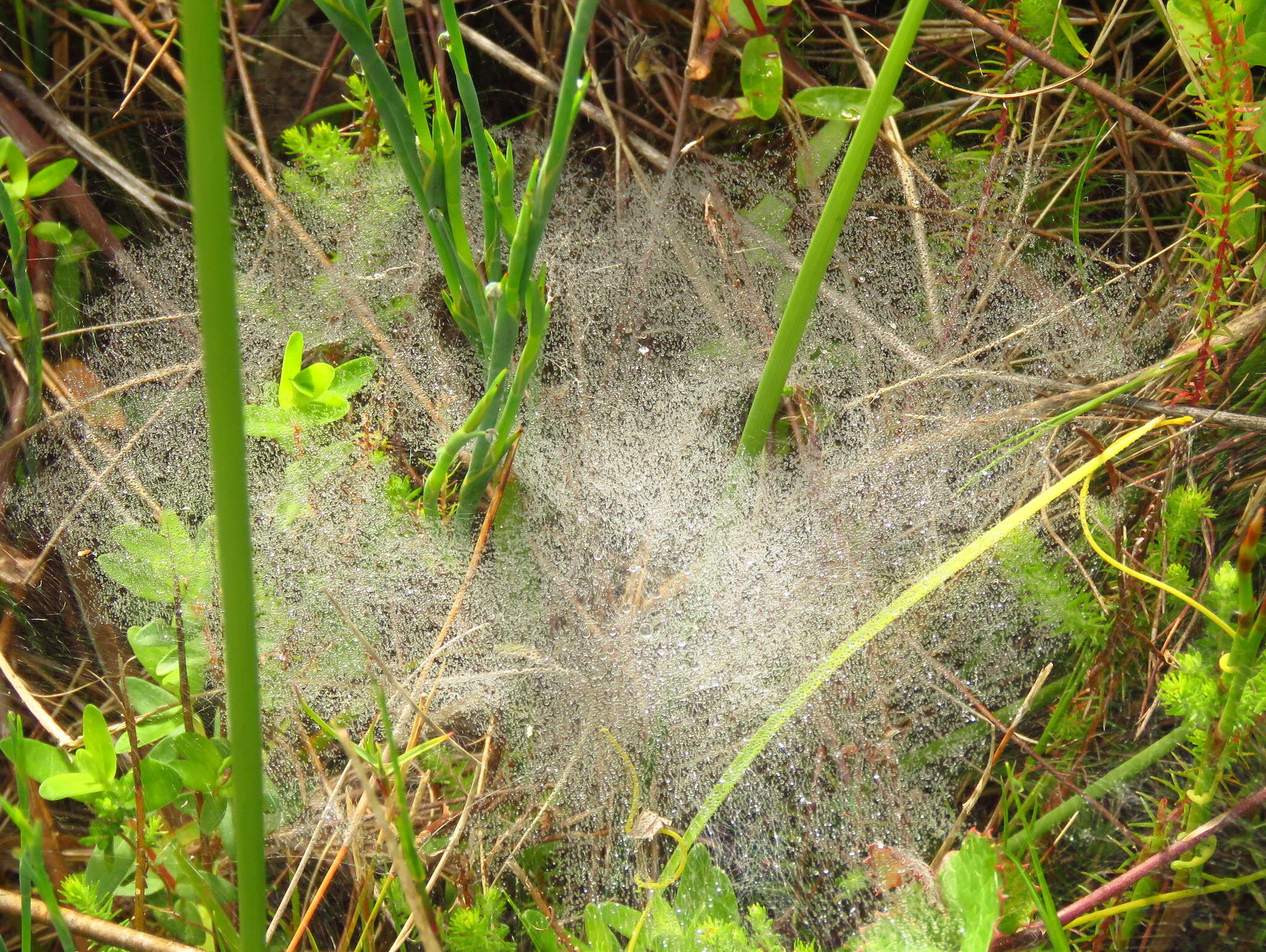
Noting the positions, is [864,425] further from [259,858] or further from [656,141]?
[259,858]

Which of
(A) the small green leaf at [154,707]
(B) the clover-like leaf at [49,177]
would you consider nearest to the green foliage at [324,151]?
(B) the clover-like leaf at [49,177]

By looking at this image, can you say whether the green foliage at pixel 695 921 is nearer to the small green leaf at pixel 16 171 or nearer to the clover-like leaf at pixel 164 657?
the clover-like leaf at pixel 164 657

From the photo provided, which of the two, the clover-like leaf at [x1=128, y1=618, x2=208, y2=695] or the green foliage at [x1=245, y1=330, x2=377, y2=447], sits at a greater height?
the green foliage at [x1=245, y1=330, x2=377, y2=447]

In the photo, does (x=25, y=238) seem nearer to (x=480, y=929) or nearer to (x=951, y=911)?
(x=480, y=929)

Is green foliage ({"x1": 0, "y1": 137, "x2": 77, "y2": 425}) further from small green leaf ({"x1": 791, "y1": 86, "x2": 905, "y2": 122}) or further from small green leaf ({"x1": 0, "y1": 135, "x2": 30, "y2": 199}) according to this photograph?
small green leaf ({"x1": 791, "y1": 86, "x2": 905, "y2": 122})

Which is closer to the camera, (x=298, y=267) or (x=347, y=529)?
(x=347, y=529)

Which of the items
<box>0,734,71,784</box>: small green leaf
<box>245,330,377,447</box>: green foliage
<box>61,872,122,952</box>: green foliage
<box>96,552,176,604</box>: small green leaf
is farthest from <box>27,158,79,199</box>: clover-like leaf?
<box>61,872,122,952</box>: green foliage

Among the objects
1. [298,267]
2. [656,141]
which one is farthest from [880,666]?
[298,267]
